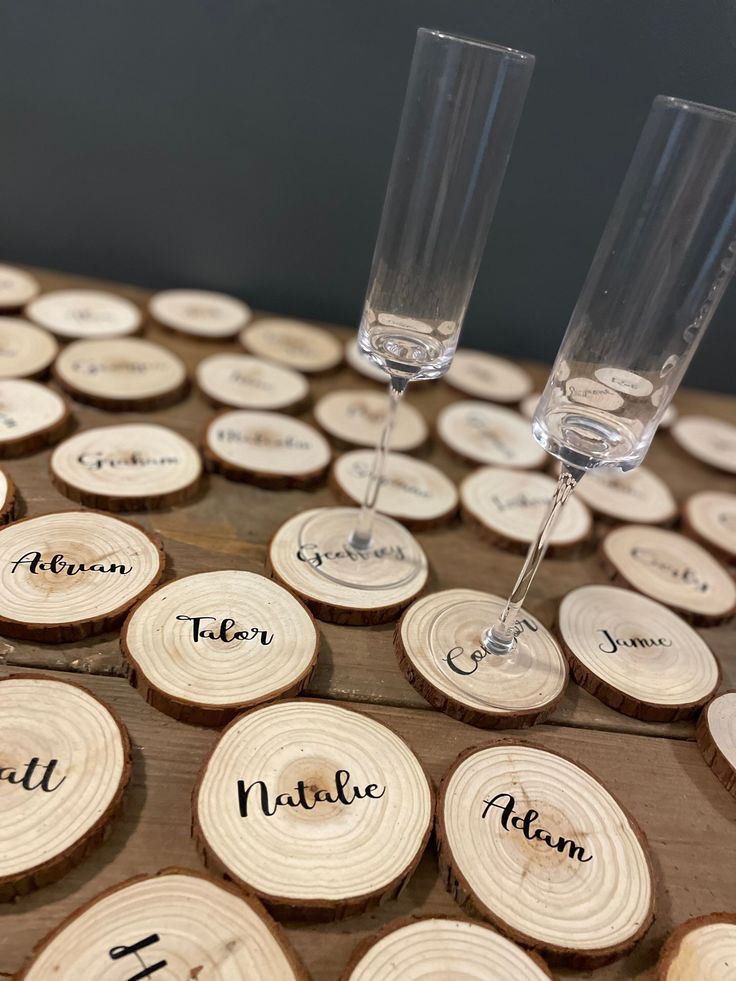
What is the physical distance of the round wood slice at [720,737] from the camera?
0.62m

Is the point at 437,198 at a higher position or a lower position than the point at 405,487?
higher

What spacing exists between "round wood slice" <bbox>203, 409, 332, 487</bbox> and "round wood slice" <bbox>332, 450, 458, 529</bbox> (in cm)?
4

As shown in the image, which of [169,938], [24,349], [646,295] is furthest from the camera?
[24,349]

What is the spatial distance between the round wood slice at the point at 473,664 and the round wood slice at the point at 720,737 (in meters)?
0.14

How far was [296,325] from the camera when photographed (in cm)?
123

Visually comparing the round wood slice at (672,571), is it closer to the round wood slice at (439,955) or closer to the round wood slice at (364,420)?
the round wood slice at (364,420)

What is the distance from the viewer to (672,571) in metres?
0.85

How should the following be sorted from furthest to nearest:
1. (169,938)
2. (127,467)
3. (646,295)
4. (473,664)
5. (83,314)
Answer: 1. (83,314)
2. (127,467)
3. (473,664)
4. (646,295)
5. (169,938)

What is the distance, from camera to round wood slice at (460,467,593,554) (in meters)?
0.85

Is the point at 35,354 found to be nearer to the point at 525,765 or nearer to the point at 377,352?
the point at 377,352

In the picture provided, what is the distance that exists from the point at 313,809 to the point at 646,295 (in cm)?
46

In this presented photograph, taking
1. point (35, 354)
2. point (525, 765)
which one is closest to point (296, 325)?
point (35, 354)

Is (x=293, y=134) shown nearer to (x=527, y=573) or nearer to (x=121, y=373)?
(x=121, y=373)

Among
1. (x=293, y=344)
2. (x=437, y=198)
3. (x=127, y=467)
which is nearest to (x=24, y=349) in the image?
(x=127, y=467)
